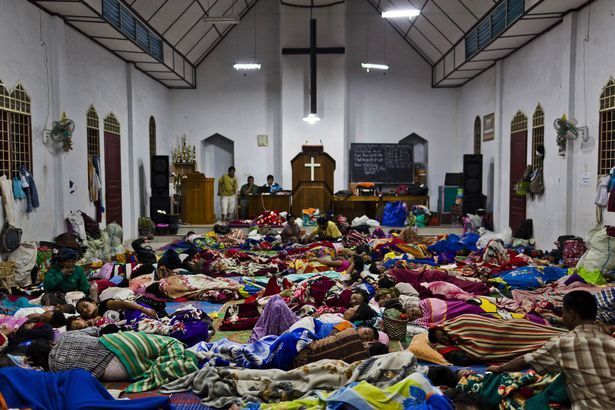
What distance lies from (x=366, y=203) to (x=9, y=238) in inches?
375

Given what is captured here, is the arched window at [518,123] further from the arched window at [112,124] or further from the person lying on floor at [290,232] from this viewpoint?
the arched window at [112,124]

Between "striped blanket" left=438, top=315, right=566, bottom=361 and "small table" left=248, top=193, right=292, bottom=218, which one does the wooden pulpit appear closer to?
"small table" left=248, top=193, right=292, bottom=218

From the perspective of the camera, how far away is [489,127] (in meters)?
13.9

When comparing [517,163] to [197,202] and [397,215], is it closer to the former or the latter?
[397,215]

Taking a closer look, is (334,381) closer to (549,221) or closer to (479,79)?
(549,221)

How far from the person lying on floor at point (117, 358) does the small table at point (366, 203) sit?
10.6 meters

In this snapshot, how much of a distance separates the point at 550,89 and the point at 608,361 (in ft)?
27.0

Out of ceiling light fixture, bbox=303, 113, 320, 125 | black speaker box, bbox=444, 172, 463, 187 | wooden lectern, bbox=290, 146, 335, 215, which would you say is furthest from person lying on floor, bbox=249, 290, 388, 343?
black speaker box, bbox=444, 172, 463, 187

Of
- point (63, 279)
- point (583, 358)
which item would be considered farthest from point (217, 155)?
point (583, 358)

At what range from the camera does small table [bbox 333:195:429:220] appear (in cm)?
1460

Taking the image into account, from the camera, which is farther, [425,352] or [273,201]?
[273,201]

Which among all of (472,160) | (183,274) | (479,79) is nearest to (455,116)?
(479,79)

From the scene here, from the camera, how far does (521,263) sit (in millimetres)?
8281

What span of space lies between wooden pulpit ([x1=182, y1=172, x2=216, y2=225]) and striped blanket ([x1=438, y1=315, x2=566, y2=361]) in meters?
10.5
